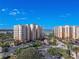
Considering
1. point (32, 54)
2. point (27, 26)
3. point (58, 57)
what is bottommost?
point (58, 57)

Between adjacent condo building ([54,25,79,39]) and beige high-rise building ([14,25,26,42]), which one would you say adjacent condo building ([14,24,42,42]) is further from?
adjacent condo building ([54,25,79,39])

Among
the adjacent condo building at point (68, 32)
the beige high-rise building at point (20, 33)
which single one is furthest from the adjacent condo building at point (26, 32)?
the adjacent condo building at point (68, 32)

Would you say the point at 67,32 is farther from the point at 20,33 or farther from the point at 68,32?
the point at 20,33

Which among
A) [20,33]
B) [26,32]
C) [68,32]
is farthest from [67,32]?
[20,33]

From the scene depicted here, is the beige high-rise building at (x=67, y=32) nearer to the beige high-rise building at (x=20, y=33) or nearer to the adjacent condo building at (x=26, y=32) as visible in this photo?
the adjacent condo building at (x=26, y=32)

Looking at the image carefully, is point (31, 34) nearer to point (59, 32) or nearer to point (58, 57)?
point (59, 32)

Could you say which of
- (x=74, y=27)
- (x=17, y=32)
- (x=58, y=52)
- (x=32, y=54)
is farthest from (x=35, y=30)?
(x=32, y=54)

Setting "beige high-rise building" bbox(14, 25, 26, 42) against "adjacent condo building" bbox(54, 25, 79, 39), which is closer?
"beige high-rise building" bbox(14, 25, 26, 42)

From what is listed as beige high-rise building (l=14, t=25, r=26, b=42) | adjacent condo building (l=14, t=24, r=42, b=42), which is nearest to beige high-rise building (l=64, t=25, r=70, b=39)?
adjacent condo building (l=14, t=24, r=42, b=42)
